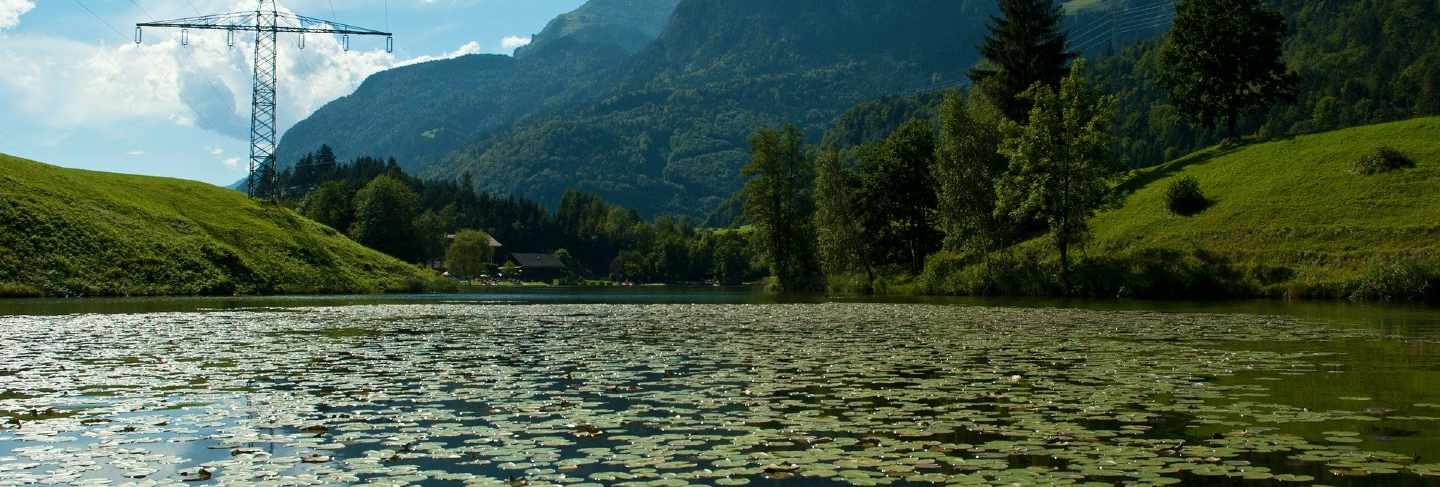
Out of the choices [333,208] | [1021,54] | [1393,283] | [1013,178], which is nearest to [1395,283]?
[1393,283]

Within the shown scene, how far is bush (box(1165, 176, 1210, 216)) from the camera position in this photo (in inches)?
3162

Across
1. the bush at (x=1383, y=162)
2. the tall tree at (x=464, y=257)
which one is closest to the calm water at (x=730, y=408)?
the bush at (x=1383, y=162)

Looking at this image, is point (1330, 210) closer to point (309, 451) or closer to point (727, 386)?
point (727, 386)

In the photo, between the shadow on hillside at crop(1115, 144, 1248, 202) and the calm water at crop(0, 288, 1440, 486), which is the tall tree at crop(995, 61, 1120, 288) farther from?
the calm water at crop(0, 288, 1440, 486)

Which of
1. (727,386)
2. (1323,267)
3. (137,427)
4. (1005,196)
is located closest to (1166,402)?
(727,386)

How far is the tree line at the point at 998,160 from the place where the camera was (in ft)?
252

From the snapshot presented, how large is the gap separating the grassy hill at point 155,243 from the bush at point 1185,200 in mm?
74124

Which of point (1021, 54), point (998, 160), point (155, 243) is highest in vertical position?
point (1021, 54)

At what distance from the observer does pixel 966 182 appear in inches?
3378

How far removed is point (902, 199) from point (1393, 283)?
165 feet

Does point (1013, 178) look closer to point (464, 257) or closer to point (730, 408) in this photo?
point (730, 408)

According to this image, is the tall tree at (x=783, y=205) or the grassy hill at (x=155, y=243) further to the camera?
the tall tree at (x=783, y=205)

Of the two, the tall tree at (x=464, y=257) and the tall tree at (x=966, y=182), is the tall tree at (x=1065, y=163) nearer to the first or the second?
the tall tree at (x=966, y=182)

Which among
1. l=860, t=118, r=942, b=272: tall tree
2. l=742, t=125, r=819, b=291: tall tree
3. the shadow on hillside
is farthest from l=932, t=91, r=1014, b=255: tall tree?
l=742, t=125, r=819, b=291: tall tree
